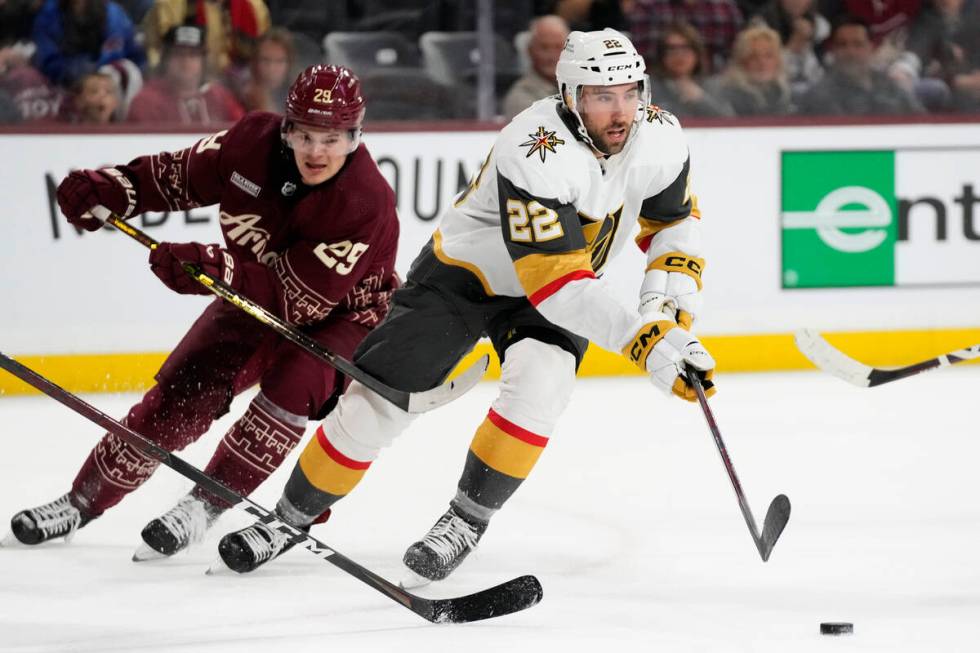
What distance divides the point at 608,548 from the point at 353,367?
2.16 feet

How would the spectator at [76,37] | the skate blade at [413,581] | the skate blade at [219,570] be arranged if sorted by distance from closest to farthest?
the skate blade at [413,581] → the skate blade at [219,570] → the spectator at [76,37]

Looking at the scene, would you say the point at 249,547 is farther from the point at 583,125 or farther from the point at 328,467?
the point at 583,125

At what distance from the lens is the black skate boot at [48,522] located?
2.97 meters

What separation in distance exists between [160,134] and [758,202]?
6.67 ft

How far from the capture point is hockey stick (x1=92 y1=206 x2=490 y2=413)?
9.00ft

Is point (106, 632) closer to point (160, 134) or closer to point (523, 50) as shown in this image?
point (160, 134)

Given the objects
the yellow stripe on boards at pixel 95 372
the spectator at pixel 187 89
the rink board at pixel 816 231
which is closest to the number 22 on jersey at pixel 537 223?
the rink board at pixel 816 231

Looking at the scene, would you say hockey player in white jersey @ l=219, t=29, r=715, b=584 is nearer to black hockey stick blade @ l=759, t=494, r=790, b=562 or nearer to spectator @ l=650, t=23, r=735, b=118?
black hockey stick blade @ l=759, t=494, r=790, b=562

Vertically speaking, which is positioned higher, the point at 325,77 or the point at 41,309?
the point at 325,77

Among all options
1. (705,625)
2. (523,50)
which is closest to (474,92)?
(523,50)

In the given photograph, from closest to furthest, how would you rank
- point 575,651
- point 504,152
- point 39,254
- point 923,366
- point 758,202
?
1. point 575,651
2. point 504,152
3. point 923,366
4. point 39,254
5. point 758,202

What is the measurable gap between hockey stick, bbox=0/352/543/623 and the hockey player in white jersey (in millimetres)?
203

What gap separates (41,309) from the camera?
4.80 meters

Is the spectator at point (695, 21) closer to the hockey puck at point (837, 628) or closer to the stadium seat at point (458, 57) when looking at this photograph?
the stadium seat at point (458, 57)
